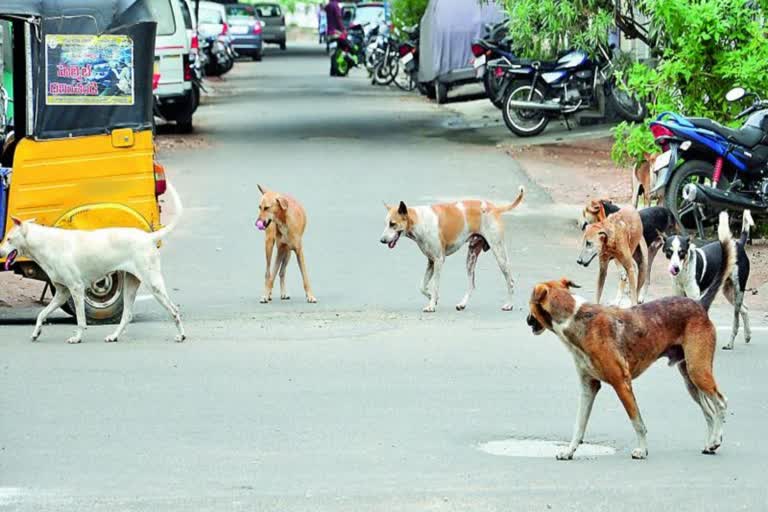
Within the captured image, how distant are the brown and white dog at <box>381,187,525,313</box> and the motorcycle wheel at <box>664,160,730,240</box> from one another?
9.67ft

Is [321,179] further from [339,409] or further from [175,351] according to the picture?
[339,409]

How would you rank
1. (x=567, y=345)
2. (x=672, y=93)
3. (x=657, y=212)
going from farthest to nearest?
1. (x=672, y=93)
2. (x=657, y=212)
3. (x=567, y=345)

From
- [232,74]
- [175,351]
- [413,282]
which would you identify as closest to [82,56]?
[175,351]

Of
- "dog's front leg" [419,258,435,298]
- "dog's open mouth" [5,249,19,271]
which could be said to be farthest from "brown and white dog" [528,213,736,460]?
"dog's open mouth" [5,249,19,271]

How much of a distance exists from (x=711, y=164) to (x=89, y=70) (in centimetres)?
635

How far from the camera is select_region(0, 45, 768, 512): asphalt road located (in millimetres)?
7109

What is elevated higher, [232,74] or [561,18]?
[561,18]

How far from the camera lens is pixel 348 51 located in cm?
4541

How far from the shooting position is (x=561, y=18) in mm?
20031

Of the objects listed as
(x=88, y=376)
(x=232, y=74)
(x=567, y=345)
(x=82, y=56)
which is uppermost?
(x=82, y=56)

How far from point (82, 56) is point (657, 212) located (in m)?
4.81

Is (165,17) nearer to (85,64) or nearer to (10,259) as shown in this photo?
(85,64)

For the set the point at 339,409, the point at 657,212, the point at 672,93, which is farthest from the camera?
the point at 672,93

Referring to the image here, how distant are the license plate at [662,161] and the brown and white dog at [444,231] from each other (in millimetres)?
2873
